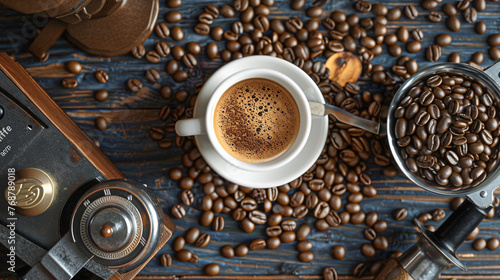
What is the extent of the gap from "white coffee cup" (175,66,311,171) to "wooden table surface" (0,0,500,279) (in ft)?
0.77

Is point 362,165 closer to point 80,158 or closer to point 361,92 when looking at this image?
point 361,92

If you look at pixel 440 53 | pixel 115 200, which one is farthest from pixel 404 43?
pixel 115 200

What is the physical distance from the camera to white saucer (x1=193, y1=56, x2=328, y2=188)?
106cm

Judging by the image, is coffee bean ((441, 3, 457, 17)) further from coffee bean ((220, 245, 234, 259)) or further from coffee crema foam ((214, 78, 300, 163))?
coffee bean ((220, 245, 234, 259))

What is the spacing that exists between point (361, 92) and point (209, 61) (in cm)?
46

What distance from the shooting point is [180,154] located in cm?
122

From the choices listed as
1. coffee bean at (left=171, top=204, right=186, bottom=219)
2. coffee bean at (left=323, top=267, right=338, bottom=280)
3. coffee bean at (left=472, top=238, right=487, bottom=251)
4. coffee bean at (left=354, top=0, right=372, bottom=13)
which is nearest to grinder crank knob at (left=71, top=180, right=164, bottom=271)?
coffee bean at (left=171, top=204, right=186, bottom=219)

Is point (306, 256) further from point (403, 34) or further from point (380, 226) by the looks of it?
point (403, 34)

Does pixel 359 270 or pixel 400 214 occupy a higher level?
pixel 400 214

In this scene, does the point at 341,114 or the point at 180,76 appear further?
the point at 180,76

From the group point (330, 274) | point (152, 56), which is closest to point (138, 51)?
point (152, 56)

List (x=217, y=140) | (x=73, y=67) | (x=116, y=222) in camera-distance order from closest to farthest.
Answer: (x=116, y=222) → (x=217, y=140) → (x=73, y=67)

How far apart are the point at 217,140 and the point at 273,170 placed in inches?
7.1

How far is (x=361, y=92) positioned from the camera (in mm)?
1219
